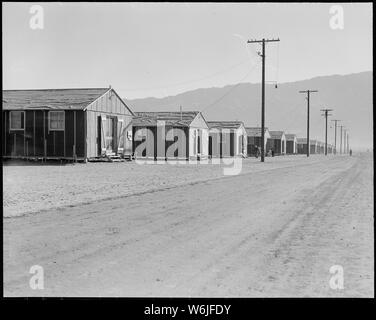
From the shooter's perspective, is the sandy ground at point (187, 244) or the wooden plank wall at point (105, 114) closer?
the sandy ground at point (187, 244)

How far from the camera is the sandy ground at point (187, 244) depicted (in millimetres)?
5613

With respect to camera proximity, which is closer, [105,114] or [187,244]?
[187,244]

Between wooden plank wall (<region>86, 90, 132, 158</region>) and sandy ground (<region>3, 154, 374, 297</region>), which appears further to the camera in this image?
wooden plank wall (<region>86, 90, 132, 158</region>)

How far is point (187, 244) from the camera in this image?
7.82 metres

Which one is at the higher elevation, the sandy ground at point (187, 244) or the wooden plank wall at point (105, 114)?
the wooden plank wall at point (105, 114)

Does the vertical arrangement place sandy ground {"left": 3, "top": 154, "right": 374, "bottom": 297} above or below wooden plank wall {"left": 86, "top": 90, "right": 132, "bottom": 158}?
below

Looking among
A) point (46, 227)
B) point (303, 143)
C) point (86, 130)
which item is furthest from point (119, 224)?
point (303, 143)

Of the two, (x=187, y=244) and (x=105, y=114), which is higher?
(x=105, y=114)

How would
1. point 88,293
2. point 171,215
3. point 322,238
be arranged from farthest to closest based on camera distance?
point 171,215, point 322,238, point 88,293

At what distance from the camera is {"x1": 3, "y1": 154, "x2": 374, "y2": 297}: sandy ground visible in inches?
221

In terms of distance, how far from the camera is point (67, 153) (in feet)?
112

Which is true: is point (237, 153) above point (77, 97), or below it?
below
